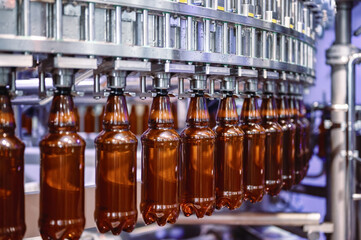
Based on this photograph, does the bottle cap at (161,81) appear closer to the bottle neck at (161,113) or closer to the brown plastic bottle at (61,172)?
the bottle neck at (161,113)

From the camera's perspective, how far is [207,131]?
85 cm

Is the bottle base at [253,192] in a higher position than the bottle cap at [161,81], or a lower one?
lower

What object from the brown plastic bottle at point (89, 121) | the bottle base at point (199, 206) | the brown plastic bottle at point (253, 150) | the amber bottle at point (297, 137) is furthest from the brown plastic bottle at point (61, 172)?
the brown plastic bottle at point (89, 121)

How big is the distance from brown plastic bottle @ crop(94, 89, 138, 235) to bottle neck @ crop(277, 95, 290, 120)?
529mm

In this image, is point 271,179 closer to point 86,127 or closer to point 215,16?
point 215,16

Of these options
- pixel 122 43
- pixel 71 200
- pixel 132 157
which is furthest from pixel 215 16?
pixel 71 200

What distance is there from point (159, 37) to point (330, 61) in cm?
105

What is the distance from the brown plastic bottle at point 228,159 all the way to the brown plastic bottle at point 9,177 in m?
0.39

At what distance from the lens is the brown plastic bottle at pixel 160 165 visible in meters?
0.78

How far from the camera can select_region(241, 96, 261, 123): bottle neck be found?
99cm

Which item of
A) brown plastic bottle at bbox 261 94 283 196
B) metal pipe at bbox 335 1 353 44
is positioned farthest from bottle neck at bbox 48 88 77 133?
metal pipe at bbox 335 1 353 44

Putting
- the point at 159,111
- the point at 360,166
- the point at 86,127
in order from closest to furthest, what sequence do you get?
the point at 159,111 < the point at 360,166 < the point at 86,127

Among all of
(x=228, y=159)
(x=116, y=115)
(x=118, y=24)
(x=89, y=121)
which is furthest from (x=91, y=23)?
(x=89, y=121)

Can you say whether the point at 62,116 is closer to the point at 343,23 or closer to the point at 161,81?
the point at 161,81
